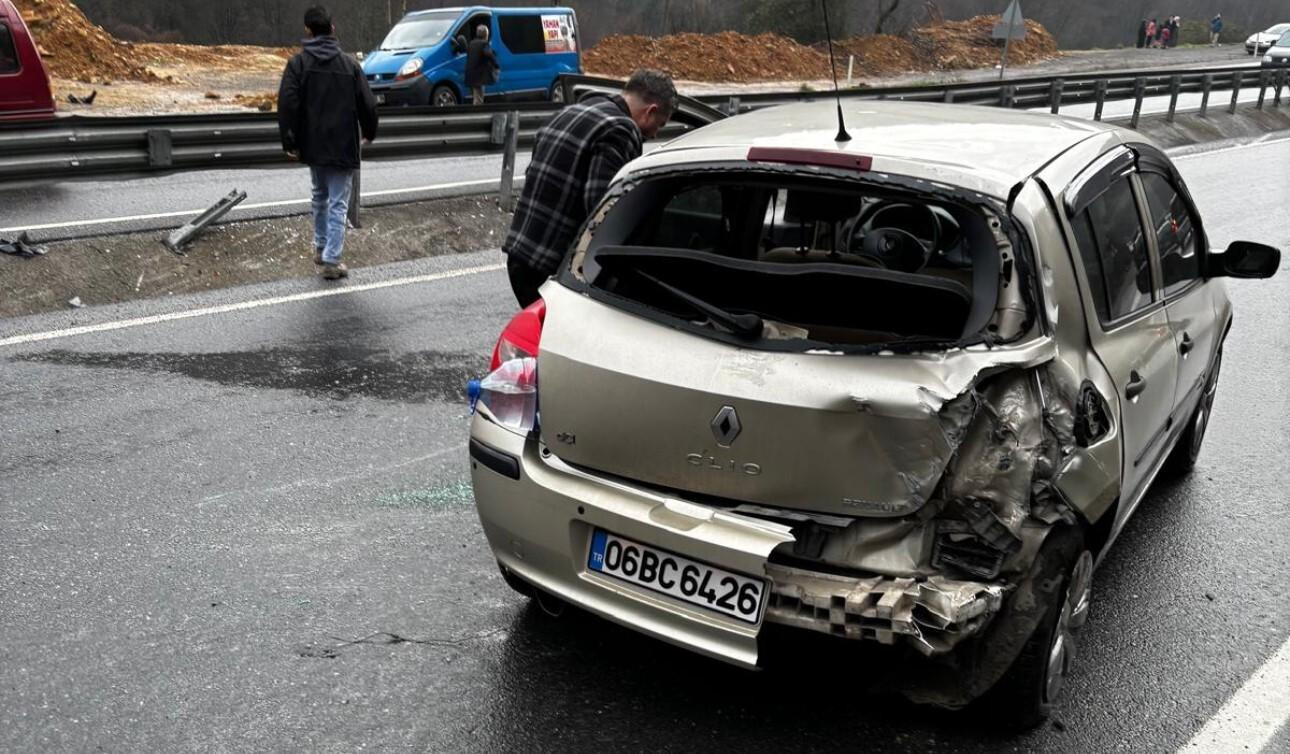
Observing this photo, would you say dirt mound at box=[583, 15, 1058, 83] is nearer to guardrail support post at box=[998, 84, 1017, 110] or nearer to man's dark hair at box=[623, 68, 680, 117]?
guardrail support post at box=[998, 84, 1017, 110]

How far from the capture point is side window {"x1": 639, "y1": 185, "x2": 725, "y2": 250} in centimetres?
407

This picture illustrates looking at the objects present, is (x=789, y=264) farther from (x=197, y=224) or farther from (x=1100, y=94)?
(x=1100, y=94)

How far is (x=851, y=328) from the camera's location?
11.9 ft

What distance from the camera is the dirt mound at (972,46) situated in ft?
160

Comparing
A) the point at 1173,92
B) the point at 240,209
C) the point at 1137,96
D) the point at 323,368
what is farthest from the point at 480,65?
the point at 323,368

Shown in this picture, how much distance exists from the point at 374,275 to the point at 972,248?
679 centimetres

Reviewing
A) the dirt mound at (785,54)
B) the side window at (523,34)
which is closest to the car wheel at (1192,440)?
the side window at (523,34)

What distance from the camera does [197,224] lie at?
31.4 ft

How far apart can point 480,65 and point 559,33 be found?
3760 millimetres

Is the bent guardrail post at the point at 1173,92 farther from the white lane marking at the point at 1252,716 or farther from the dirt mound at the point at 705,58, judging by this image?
the white lane marking at the point at 1252,716

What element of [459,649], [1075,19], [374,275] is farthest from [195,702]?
[1075,19]

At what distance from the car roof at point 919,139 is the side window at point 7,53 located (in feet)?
37.9

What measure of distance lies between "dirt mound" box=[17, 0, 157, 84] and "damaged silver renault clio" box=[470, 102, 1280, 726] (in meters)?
26.9

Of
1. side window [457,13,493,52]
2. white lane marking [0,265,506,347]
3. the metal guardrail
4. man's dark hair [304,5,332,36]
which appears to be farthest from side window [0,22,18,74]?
side window [457,13,493,52]
